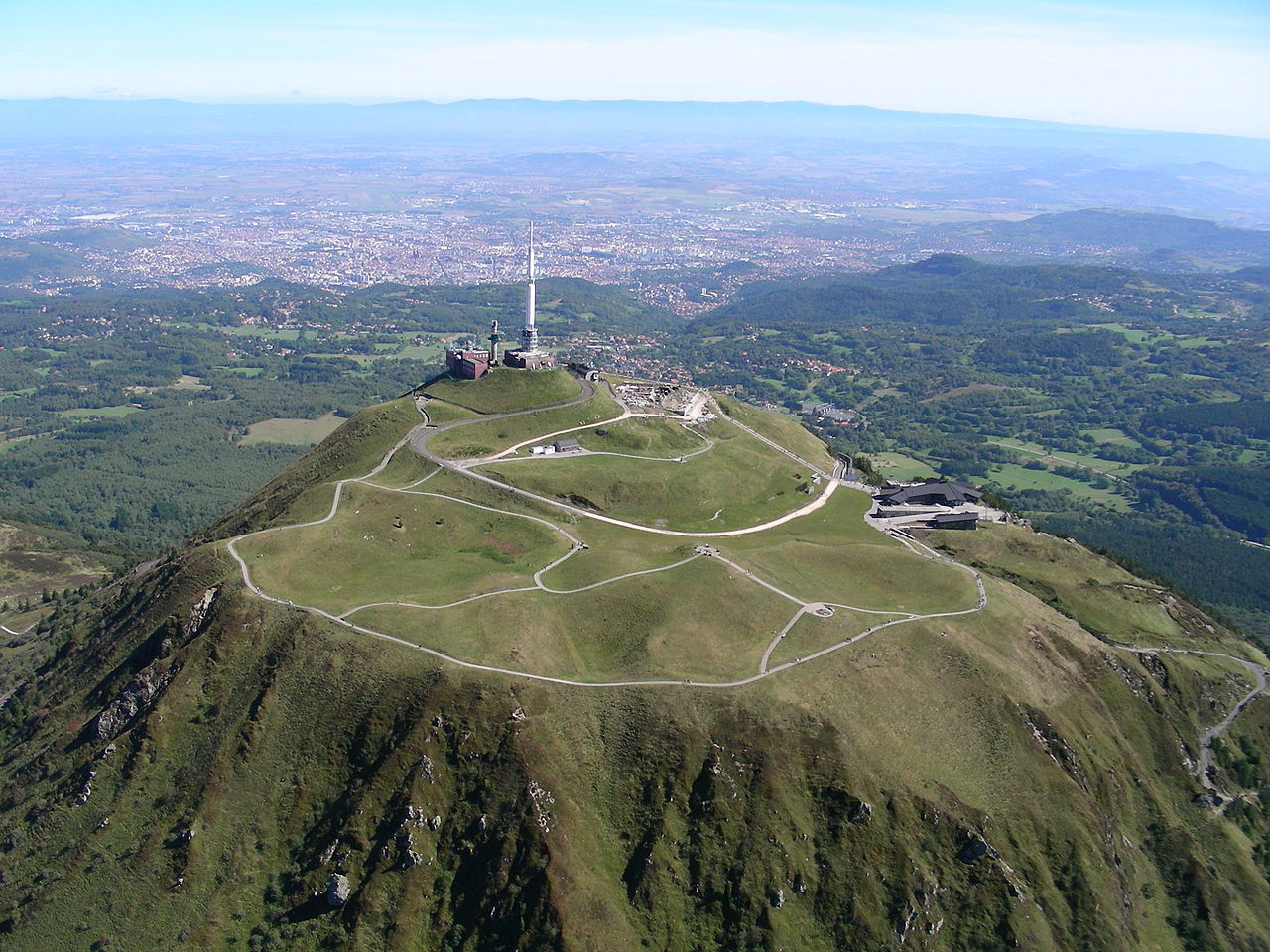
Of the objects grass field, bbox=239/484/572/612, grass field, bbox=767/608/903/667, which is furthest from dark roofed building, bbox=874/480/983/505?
grass field, bbox=239/484/572/612

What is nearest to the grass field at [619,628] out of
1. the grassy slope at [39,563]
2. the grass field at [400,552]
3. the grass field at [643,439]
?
the grass field at [400,552]

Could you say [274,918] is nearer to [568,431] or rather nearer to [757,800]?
[757,800]

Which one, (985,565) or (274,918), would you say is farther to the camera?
(985,565)

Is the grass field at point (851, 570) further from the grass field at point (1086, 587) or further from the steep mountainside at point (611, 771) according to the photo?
the grass field at point (1086, 587)

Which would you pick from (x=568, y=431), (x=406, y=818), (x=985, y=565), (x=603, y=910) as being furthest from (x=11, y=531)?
(x=985, y=565)

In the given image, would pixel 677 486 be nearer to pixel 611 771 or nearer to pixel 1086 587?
pixel 1086 587

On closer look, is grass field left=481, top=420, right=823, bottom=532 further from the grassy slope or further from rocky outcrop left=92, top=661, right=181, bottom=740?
the grassy slope
